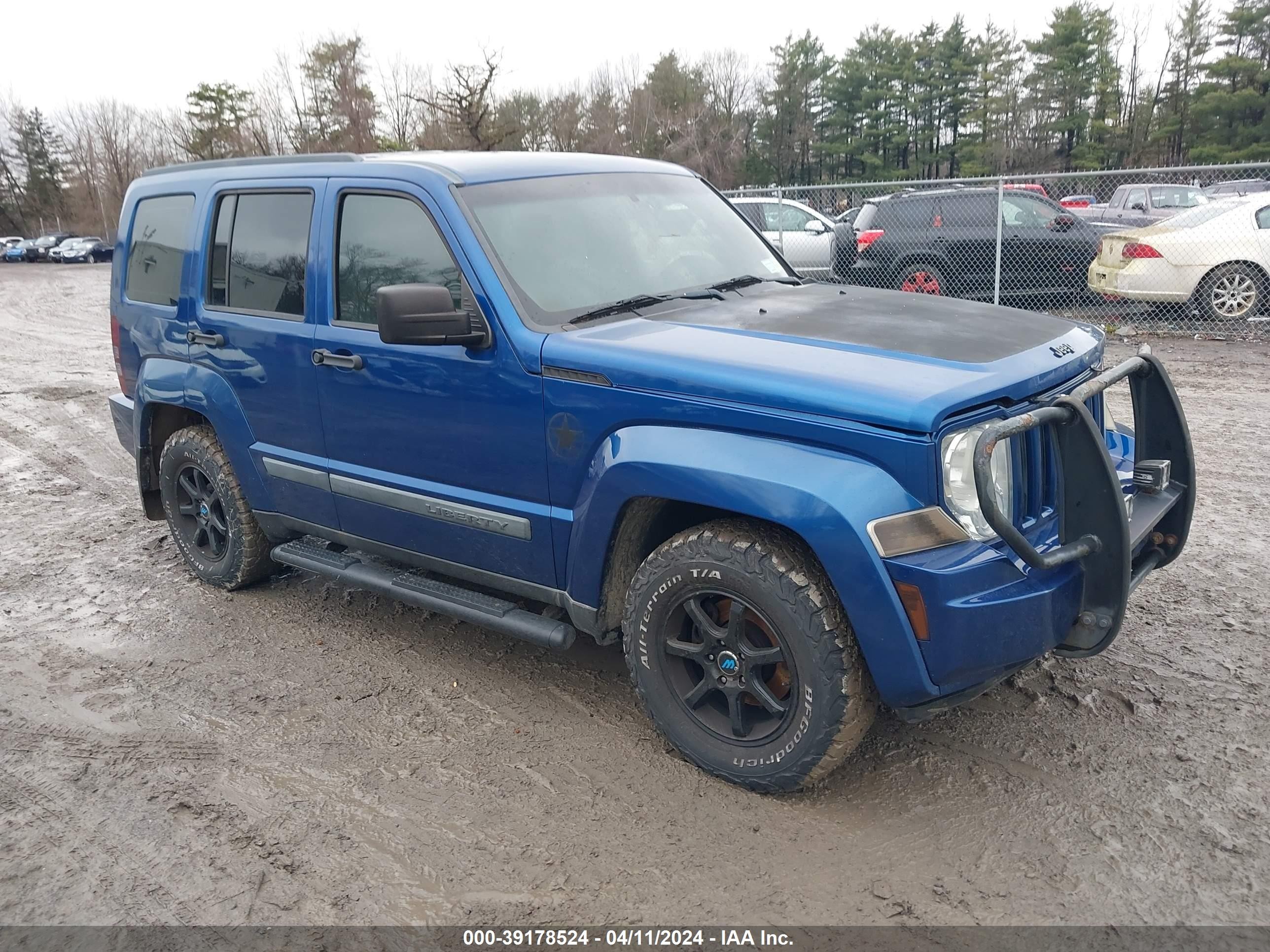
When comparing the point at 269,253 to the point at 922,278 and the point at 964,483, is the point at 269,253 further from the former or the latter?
the point at 922,278

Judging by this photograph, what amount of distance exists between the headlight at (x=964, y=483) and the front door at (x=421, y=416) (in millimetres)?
1385

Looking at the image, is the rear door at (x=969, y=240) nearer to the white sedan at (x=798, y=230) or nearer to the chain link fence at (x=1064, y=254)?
the chain link fence at (x=1064, y=254)

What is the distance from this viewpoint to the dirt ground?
9.16 ft

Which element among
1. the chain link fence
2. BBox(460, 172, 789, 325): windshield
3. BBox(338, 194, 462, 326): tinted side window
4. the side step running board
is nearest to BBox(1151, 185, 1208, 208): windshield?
the chain link fence

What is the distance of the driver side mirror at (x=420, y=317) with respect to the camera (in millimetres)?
3307

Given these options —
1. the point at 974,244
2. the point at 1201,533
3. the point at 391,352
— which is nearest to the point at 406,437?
the point at 391,352

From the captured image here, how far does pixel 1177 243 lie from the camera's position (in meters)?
11.4

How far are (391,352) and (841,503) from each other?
1937mm

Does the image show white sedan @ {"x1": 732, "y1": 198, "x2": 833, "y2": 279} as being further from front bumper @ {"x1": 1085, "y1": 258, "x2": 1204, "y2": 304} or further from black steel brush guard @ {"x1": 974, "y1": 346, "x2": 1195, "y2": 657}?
black steel brush guard @ {"x1": 974, "y1": 346, "x2": 1195, "y2": 657}

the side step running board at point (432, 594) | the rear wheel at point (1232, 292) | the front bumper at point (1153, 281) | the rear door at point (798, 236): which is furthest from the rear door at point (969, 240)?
the side step running board at point (432, 594)

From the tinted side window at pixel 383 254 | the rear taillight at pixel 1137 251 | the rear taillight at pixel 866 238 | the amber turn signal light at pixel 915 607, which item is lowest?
the rear taillight at pixel 1137 251

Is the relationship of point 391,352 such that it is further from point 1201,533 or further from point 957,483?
point 1201,533

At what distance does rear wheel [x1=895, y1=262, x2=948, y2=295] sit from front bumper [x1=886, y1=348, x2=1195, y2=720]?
32.0 ft

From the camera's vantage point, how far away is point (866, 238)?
507 inches
